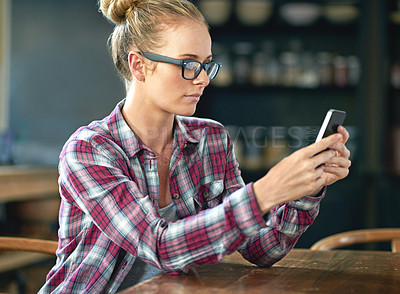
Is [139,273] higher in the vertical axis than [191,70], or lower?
lower

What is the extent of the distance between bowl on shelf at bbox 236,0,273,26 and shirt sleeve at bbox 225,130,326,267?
2.86 metres

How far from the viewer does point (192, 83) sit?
1.39m

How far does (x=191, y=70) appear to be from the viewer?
4.48 ft

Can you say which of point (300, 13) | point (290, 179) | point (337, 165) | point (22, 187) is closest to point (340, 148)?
point (337, 165)

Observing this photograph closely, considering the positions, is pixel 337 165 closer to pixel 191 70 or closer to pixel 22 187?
pixel 191 70

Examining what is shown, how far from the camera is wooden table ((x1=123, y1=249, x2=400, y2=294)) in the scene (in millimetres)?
1018

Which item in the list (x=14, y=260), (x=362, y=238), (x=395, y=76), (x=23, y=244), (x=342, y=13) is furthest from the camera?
(x=342, y=13)

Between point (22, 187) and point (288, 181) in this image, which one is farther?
point (22, 187)

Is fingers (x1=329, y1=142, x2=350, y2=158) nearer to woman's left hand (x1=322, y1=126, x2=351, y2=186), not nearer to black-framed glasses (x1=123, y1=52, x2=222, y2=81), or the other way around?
woman's left hand (x1=322, y1=126, x2=351, y2=186)

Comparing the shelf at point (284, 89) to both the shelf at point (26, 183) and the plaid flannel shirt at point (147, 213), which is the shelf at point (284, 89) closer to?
the shelf at point (26, 183)

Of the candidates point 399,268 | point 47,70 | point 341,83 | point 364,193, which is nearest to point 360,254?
point 399,268

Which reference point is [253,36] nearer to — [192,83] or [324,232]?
[324,232]

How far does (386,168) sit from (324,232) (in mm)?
618

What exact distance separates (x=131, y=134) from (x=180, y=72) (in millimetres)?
201
